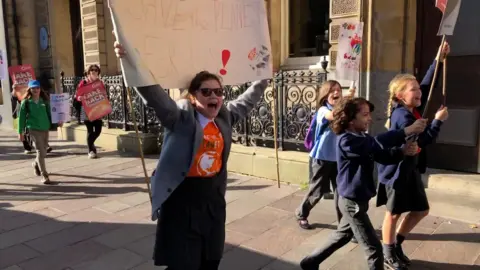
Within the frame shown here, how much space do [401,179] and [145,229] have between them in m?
2.78

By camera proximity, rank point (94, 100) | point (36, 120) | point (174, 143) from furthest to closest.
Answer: point (94, 100), point (36, 120), point (174, 143)

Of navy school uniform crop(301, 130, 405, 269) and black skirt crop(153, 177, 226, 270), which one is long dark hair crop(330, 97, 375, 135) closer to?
navy school uniform crop(301, 130, 405, 269)

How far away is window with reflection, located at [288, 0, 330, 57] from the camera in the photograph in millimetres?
7590

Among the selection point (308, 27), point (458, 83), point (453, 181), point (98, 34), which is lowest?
point (453, 181)

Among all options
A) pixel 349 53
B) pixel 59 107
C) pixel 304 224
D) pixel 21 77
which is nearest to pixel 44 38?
pixel 21 77

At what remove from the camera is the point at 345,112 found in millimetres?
3131

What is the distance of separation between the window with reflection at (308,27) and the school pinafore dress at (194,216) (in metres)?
5.40

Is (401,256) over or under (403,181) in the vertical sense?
under

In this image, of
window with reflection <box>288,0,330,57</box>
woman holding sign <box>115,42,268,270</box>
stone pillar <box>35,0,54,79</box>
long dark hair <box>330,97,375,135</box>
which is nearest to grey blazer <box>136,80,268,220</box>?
woman holding sign <box>115,42,268,270</box>

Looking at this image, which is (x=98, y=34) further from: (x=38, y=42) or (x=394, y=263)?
(x=394, y=263)

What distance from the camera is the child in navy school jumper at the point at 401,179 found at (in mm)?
3438

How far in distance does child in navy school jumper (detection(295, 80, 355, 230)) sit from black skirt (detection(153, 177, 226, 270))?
2002mm

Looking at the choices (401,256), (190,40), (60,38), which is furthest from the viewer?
(60,38)

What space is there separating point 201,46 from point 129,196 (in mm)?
3713
